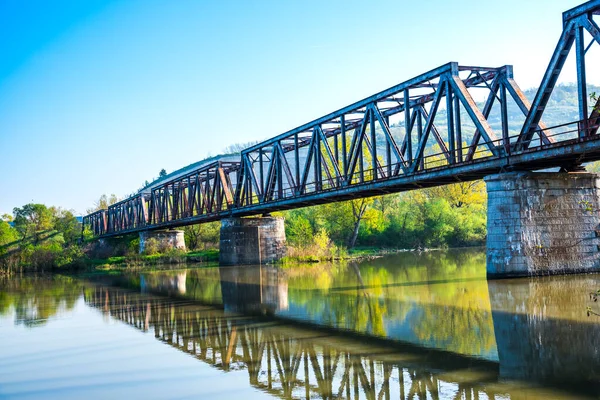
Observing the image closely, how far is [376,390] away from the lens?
10516mm

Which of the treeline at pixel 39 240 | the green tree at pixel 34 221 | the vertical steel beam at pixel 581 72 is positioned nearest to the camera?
the vertical steel beam at pixel 581 72

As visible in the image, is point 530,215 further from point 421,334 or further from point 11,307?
point 11,307

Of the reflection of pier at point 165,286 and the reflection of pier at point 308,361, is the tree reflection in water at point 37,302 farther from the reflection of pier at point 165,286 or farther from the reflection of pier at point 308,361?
the reflection of pier at point 308,361

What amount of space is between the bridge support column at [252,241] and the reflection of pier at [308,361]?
31.1 metres

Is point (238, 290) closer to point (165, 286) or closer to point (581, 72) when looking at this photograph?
point (165, 286)

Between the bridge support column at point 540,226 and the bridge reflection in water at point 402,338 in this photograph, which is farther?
the bridge support column at point 540,226

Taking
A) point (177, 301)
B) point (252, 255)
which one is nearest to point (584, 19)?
point (177, 301)

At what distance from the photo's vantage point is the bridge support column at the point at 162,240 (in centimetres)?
7106

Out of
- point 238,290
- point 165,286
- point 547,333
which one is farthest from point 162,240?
point 547,333

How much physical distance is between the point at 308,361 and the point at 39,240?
89.8 metres

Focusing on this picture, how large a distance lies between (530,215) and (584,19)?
7.37 m

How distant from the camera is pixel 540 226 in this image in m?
24.1

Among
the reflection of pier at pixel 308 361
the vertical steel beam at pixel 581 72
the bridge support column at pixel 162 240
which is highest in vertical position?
the vertical steel beam at pixel 581 72

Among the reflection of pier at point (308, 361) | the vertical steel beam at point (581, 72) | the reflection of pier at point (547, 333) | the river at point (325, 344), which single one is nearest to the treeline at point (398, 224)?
the river at point (325, 344)
